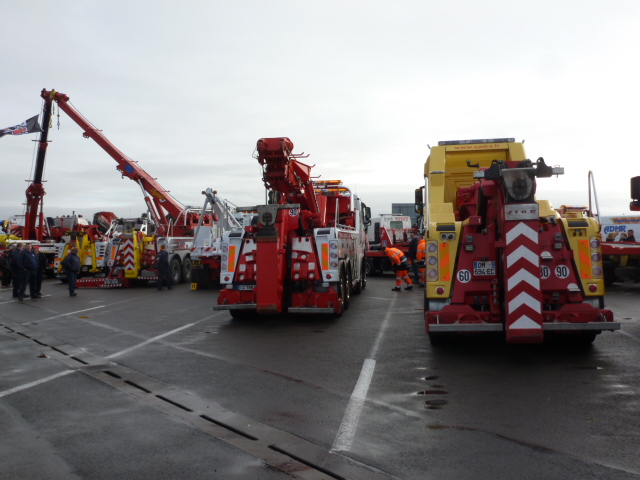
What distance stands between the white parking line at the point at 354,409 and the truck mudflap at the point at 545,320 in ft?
3.17

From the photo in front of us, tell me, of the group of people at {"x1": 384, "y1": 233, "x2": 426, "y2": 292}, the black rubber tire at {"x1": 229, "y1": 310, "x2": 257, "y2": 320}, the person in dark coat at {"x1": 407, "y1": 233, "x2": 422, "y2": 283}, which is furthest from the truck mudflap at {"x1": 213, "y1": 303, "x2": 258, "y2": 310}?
the person in dark coat at {"x1": 407, "y1": 233, "x2": 422, "y2": 283}

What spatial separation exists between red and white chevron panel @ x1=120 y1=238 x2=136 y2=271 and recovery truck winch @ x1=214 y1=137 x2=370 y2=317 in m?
11.1

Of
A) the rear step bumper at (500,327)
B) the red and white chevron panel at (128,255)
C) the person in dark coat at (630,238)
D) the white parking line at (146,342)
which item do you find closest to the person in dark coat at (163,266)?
the red and white chevron panel at (128,255)

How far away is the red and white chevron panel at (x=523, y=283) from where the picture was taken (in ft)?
24.0

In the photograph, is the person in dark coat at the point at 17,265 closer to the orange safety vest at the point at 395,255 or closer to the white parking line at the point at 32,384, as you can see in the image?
the orange safety vest at the point at 395,255

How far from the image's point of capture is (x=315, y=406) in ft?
19.3

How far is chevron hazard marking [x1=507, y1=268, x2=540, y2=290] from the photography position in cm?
736

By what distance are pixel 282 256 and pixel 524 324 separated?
5471 millimetres

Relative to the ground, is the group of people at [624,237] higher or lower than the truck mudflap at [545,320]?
higher

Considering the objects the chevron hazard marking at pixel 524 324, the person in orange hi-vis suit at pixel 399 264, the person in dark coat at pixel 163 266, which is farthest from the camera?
the person in dark coat at pixel 163 266

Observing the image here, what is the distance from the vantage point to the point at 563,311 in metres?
7.73

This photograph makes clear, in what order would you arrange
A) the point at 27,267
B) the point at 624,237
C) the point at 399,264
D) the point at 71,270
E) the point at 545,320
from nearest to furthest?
1. the point at 545,320
2. the point at 27,267
3. the point at 399,264
4. the point at 71,270
5. the point at 624,237

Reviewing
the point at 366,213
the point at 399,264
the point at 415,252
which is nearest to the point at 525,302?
the point at 399,264

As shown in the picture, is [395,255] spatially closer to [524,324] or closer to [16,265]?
[16,265]
